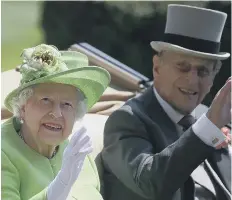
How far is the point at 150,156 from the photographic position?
2.38 meters

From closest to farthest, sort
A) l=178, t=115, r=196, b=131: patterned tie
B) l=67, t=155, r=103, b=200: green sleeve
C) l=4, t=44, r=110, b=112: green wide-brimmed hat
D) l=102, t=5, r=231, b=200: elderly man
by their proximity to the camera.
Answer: l=4, t=44, r=110, b=112: green wide-brimmed hat → l=67, t=155, r=103, b=200: green sleeve → l=102, t=5, r=231, b=200: elderly man → l=178, t=115, r=196, b=131: patterned tie

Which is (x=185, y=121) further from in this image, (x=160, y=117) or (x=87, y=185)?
(x=87, y=185)

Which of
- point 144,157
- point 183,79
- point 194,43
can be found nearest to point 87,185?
point 144,157

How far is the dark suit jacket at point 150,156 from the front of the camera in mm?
2283

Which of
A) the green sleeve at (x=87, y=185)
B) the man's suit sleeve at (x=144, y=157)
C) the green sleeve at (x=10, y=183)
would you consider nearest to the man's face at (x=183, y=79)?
the man's suit sleeve at (x=144, y=157)

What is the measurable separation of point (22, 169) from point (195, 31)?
3.40 feet

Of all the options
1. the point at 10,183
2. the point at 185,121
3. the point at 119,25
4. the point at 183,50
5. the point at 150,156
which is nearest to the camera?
the point at 10,183

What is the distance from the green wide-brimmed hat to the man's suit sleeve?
1.26 feet

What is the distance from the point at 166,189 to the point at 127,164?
19 cm

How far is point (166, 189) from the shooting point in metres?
2.33

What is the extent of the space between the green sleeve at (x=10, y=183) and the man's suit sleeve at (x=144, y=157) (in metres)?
0.58

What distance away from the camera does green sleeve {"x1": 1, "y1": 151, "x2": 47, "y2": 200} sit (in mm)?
1852

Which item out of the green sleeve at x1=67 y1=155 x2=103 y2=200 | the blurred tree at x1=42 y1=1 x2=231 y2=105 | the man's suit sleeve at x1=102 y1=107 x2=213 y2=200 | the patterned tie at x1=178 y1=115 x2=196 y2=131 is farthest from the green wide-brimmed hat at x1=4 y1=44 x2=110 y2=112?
the blurred tree at x1=42 y1=1 x2=231 y2=105

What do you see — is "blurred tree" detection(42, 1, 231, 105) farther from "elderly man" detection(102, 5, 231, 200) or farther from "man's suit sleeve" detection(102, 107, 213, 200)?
"man's suit sleeve" detection(102, 107, 213, 200)
